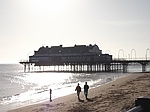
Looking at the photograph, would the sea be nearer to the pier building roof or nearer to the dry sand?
the dry sand

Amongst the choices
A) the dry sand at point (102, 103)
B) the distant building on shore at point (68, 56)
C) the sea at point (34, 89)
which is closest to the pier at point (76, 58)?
the distant building on shore at point (68, 56)

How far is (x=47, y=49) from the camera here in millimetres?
92375

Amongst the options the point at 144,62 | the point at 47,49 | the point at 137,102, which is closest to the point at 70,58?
the point at 47,49

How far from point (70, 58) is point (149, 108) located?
8067 centimetres

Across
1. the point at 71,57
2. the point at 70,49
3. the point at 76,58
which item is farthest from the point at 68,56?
the point at 70,49

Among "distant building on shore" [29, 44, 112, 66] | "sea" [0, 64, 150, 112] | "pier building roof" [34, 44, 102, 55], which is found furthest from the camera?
"pier building roof" [34, 44, 102, 55]

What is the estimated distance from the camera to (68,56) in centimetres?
8494

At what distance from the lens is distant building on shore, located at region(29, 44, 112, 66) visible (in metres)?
81.6

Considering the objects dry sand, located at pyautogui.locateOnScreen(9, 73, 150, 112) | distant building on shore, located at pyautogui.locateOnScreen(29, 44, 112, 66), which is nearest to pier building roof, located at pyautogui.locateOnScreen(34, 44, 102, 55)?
distant building on shore, located at pyautogui.locateOnScreen(29, 44, 112, 66)

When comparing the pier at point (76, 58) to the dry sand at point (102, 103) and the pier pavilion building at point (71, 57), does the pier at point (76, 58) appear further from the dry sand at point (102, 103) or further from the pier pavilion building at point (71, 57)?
the dry sand at point (102, 103)

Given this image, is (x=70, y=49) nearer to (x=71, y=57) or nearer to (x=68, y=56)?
(x=68, y=56)

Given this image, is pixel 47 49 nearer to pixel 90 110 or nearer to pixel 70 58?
pixel 70 58

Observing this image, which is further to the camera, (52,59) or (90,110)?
(52,59)

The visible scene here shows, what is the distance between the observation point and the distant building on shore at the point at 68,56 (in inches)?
3214
